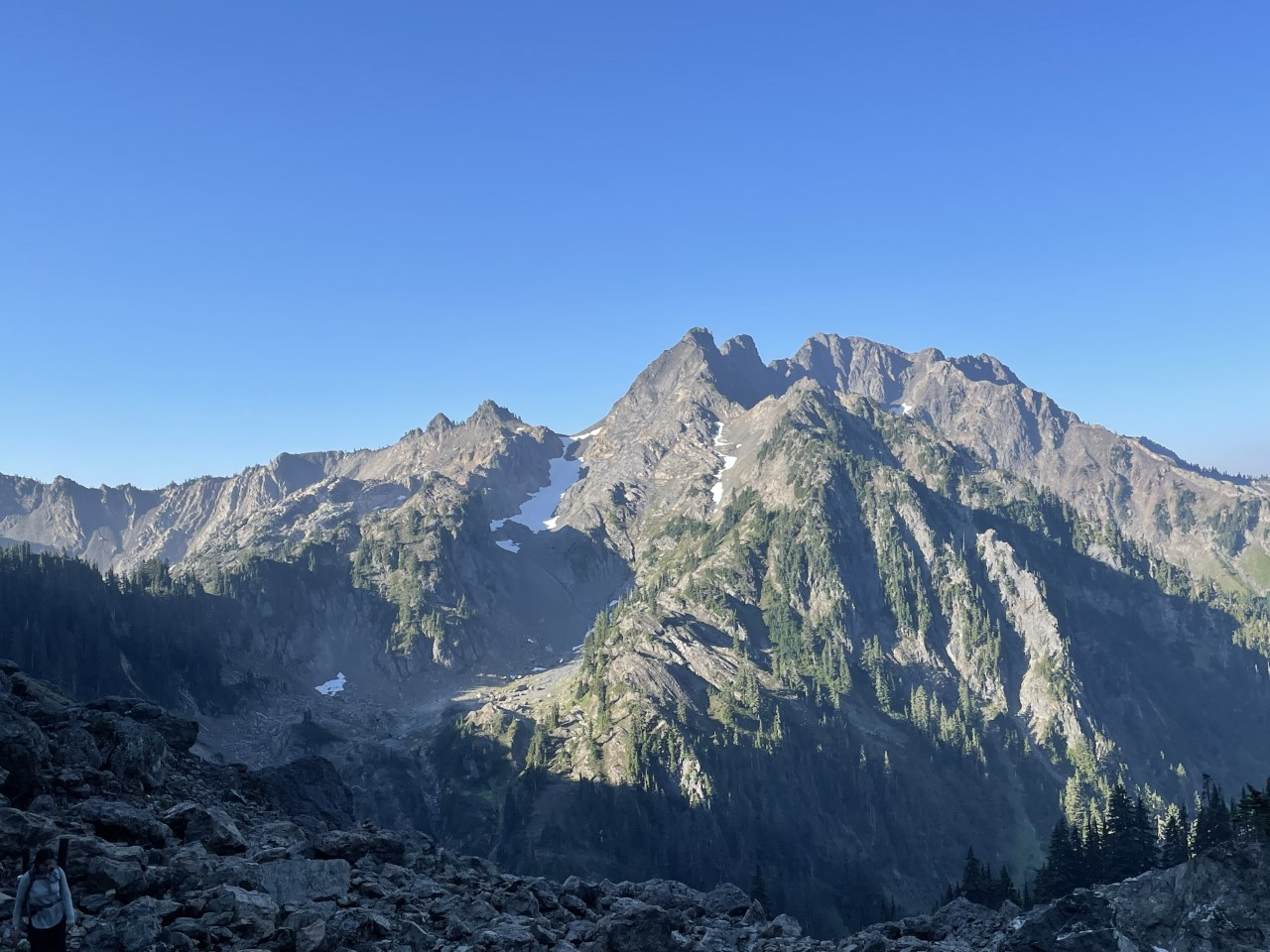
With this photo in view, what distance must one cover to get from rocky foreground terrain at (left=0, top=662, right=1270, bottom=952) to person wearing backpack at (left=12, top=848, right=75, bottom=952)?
173 cm

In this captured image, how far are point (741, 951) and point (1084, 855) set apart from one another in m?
91.4

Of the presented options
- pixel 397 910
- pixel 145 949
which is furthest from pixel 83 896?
pixel 397 910

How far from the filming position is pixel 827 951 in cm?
4012

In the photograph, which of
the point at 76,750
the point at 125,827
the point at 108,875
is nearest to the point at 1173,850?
the point at 125,827

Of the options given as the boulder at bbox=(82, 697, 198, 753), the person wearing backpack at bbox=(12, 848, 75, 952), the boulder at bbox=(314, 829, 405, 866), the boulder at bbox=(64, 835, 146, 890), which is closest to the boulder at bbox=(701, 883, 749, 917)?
the boulder at bbox=(314, 829, 405, 866)

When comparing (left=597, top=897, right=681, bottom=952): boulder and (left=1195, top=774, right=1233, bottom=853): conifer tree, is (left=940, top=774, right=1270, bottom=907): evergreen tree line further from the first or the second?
(left=597, top=897, right=681, bottom=952): boulder

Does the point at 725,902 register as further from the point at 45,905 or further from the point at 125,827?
the point at 45,905

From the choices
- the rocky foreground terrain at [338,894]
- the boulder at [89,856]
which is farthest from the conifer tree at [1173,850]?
the boulder at [89,856]

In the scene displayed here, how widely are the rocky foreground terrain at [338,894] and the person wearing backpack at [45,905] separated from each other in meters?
1.73

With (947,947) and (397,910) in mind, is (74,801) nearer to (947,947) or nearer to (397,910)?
(397,910)

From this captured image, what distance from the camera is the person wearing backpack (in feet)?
67.0

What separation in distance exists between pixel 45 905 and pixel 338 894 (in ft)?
40.2

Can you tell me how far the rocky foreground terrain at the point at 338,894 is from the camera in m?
26.0

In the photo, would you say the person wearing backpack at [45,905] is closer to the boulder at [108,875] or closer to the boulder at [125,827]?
the boulder at [108,875]
